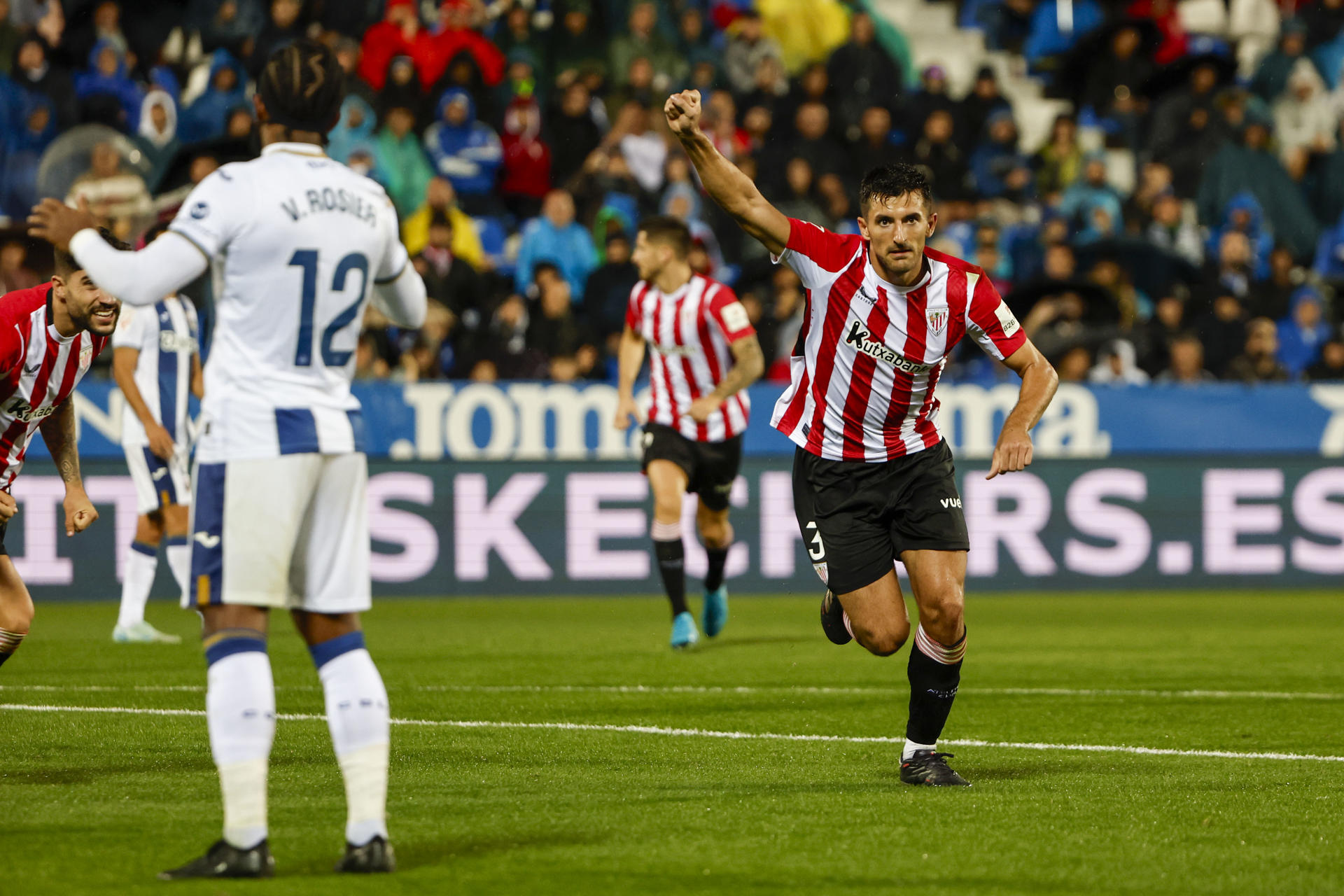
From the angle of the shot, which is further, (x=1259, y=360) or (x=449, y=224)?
(x=449, y=224)

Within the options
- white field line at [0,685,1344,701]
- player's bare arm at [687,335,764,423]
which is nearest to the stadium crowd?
player's bare arm at [687,335,764,423]

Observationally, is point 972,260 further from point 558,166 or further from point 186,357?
point 186,357

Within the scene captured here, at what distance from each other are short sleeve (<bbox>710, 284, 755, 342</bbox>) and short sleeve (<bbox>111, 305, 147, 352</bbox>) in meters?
3.58

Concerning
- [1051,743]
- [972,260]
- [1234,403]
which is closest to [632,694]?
[1051,743]

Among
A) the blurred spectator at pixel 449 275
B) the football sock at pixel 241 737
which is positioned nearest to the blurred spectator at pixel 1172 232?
the blurred spectator at pixel 449 275

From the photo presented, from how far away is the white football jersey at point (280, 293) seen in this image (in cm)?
452

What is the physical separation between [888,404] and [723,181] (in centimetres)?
110

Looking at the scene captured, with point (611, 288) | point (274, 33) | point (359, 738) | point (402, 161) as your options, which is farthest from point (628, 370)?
point (274, 33)

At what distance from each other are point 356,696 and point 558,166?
1423 cm

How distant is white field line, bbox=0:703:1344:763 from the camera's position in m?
7.05

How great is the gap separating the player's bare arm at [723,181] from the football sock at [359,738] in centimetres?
211

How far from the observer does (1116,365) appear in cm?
1581

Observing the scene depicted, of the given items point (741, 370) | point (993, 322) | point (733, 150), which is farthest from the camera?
point (733, 150)

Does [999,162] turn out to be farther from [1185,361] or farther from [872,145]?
[1185,361]
